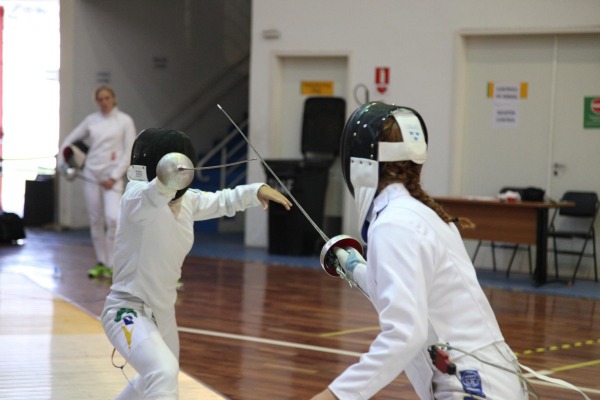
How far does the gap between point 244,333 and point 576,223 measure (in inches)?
164

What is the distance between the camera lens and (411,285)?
6.50 ft

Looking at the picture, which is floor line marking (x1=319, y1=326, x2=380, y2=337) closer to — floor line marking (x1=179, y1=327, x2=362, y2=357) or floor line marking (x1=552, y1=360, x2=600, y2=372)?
floor line marking (x1=179, y1=327, x2=362, y2=357)

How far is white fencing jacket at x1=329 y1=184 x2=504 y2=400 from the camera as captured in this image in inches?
76.7

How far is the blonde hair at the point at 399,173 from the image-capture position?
2.22 meters

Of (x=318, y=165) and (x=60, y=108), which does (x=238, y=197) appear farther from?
(x=60, y=108)

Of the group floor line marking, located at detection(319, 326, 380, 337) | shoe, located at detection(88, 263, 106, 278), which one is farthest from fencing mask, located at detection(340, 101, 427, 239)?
shoe, located at detection(88, 263, 106, 278)

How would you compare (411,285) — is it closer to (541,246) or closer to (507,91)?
(541,246)

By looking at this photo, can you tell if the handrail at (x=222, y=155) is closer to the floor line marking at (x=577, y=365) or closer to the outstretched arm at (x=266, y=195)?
the floor line marking at (x=577, y=365)

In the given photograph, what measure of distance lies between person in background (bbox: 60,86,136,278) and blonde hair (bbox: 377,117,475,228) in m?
5.92

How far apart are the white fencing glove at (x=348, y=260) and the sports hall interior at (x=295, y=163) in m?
2.14

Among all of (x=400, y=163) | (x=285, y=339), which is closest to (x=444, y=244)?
(x=400, y=163)

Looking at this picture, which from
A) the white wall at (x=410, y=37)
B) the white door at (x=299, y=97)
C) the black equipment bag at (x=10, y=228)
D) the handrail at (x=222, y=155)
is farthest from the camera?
the handrail at (x=222, y=155)

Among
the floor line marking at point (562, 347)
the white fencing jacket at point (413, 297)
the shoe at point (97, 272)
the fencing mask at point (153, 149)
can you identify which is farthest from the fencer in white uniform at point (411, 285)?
the shoe at point (97, 272)

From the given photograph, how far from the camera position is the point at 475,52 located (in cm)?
923
